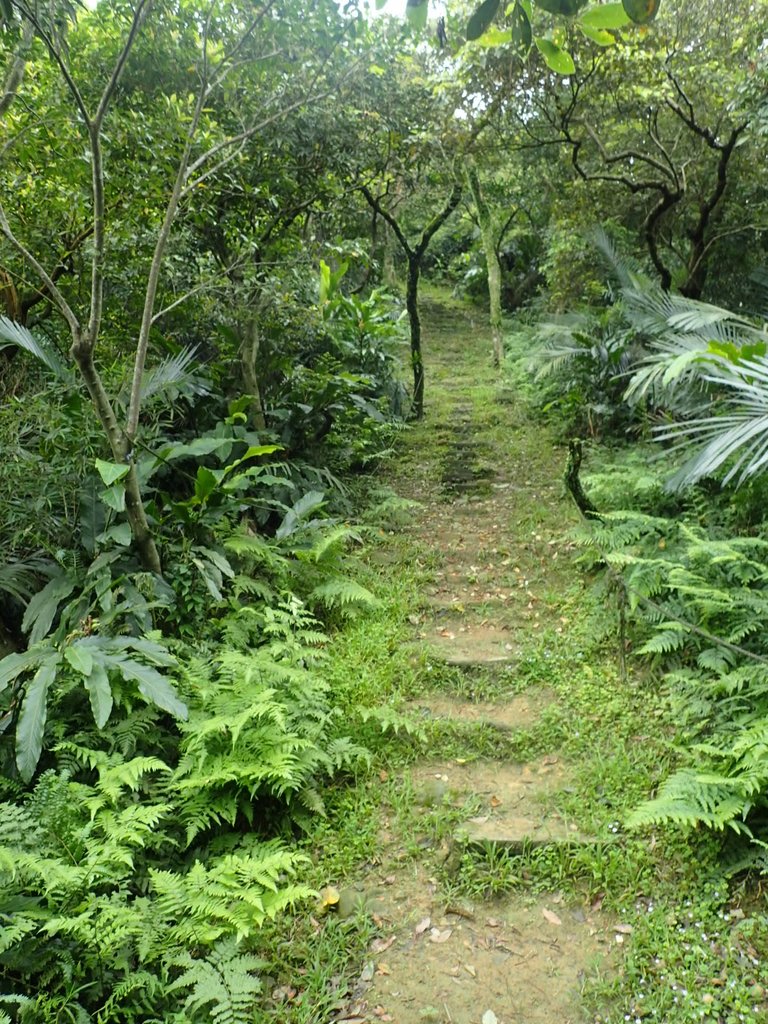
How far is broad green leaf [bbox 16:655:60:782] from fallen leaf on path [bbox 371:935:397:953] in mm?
1485

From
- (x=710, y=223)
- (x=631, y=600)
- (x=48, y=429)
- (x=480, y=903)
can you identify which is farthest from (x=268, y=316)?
(x=710, y=223)

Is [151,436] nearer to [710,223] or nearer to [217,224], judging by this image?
[217,224]

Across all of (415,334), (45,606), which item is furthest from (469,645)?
(415,334)

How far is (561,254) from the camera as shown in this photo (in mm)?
10328

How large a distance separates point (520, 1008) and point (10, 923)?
1.74m

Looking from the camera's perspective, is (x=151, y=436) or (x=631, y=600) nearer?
(x=631, y=600)

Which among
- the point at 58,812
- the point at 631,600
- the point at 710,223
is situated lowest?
the point at 58,812

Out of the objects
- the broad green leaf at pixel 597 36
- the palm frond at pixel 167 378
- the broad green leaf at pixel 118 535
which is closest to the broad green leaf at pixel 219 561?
the broad green leaf at pixel 118 535

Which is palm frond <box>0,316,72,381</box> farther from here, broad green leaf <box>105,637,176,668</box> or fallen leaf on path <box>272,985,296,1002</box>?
fallen leaf on path <box>272,985,296,1002</box>

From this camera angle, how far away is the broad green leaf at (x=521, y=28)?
137 centimetres

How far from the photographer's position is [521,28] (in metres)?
1.38

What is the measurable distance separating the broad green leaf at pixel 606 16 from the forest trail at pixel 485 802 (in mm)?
2828

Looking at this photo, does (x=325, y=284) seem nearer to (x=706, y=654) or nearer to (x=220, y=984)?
(x=706, y=654)

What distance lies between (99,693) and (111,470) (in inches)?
45.6
